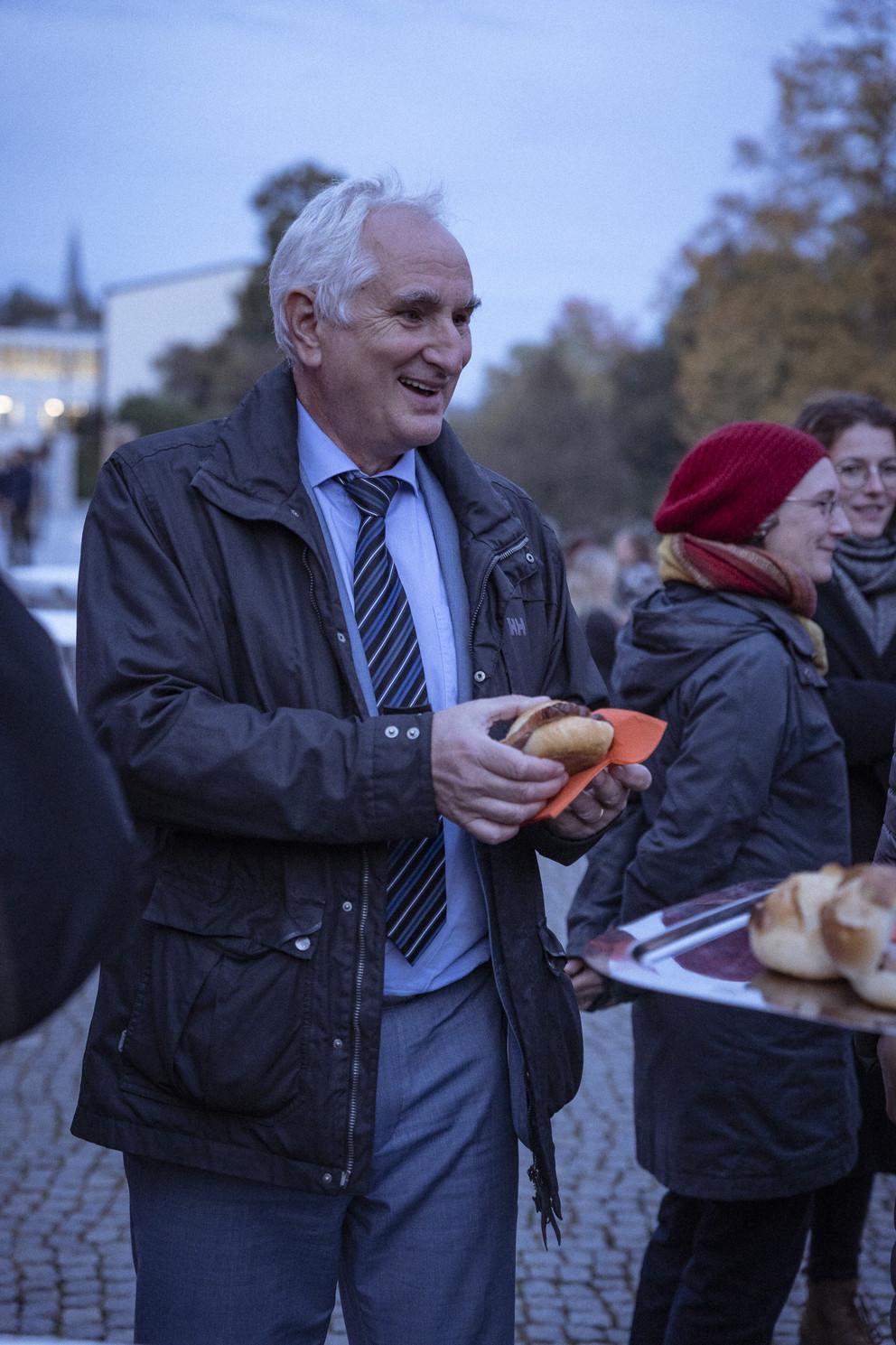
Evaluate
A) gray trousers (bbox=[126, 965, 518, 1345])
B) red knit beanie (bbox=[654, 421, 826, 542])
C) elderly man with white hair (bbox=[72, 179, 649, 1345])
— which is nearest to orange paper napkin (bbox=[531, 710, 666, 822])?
elderly man with white hair (bbox=[72, 179, 649, 1345])

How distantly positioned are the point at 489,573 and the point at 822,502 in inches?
48.4

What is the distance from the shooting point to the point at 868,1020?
156 centimetres

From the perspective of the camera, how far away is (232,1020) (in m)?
2.35

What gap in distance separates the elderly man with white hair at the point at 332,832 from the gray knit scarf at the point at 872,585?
65.6 inches

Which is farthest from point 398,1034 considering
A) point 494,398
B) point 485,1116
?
point 494,398

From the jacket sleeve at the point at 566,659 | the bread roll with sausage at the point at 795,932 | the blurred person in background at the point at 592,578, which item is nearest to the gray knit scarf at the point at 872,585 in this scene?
the jacket sleeve at the point at 566,659

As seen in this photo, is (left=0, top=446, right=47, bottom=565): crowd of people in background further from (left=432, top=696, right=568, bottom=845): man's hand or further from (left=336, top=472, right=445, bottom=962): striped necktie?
(left=432, top=696, right=568, bottom=845): man's hand

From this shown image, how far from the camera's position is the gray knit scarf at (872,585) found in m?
4.19

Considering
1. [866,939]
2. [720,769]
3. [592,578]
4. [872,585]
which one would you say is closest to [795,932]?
[866,939]

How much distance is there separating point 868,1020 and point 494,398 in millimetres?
97559

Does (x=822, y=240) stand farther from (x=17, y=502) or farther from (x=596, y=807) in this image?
(x=596, y=807)

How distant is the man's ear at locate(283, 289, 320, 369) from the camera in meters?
2.64

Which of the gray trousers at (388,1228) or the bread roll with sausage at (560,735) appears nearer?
the bread roll with sausage at (560,735)

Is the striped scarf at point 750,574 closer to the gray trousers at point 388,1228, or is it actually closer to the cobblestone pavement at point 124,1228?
the gray trousers at point 388,1228
